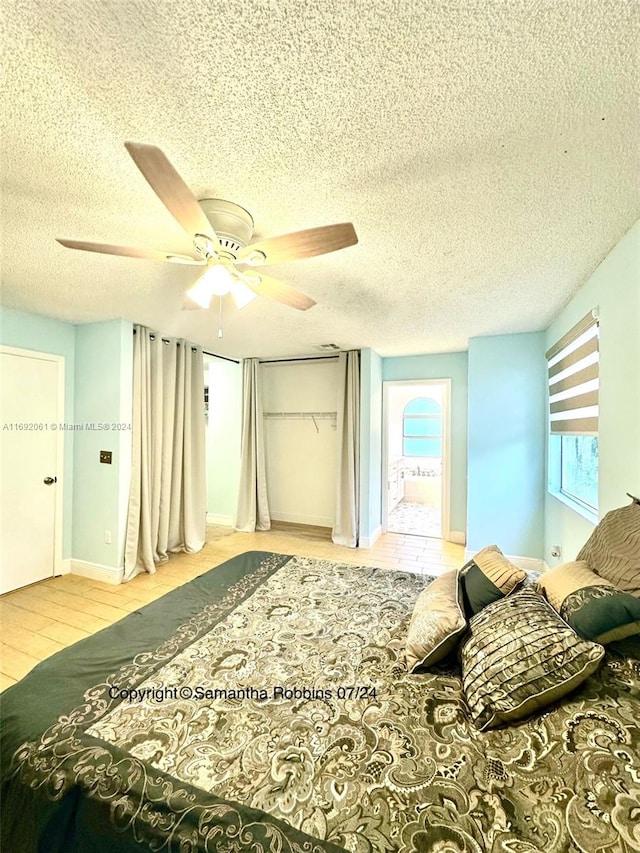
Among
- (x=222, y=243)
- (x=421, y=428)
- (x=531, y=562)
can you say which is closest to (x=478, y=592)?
(x=222, y=243)

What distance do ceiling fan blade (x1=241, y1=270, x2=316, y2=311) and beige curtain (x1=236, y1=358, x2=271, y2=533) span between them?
3.20 m

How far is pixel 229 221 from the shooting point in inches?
59.6

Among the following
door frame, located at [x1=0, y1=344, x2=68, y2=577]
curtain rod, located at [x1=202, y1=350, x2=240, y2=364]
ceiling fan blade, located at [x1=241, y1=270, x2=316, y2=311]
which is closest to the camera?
ceiling fan blade, located at [x1=241, y1=270, x2=316, y2=311]

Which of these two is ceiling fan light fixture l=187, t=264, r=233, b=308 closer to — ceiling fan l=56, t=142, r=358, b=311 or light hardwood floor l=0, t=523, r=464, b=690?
ceiling fan l=56, t=142, r=358, b=311

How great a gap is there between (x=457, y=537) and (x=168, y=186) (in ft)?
15.4

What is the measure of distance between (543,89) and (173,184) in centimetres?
115

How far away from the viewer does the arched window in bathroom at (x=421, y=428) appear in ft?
21.8

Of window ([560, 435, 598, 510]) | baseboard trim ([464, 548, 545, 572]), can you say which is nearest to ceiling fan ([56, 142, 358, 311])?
window ([560, 435, 598, 510])

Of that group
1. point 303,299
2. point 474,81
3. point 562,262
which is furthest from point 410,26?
point 562,262

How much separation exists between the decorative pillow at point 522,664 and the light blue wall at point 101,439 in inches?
129

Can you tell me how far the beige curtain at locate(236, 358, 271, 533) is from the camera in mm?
4969

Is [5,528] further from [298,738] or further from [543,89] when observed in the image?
[543,89]

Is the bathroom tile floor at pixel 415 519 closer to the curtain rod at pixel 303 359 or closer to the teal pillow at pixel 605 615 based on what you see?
the curtain rod at pixel 303 359

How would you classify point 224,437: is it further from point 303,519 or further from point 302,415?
point 303,519
